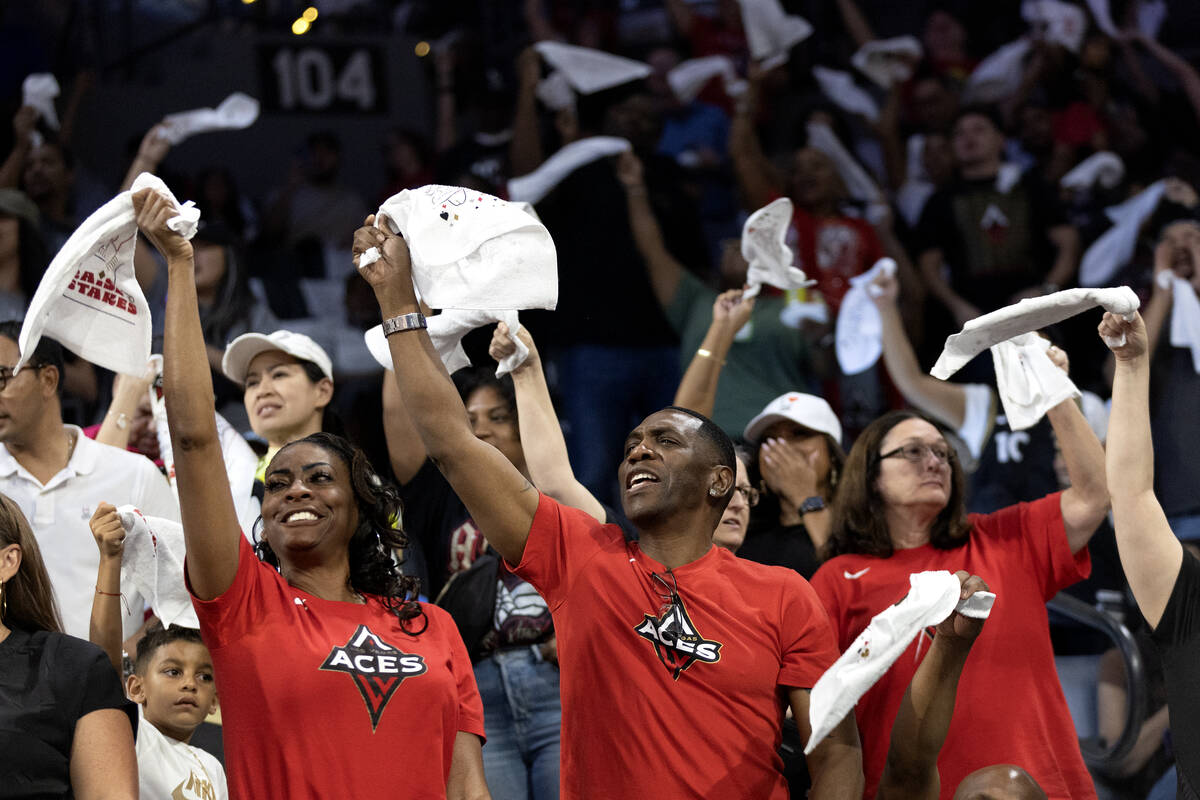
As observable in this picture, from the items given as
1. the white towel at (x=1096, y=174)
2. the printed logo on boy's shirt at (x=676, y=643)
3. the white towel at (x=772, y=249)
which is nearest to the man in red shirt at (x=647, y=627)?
the printed logo on boy's shirt at (x=676, y=643)

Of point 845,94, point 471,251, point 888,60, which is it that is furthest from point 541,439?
point 888,60

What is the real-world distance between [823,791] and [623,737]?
16.2 inches

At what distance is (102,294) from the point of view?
306 cm

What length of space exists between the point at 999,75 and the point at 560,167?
3.45 metres

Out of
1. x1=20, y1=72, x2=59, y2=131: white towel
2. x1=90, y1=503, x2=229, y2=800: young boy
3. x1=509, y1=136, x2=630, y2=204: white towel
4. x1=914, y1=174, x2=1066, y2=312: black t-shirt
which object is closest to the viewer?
x1=90, y1=503, x2=229, y2=800: young boy

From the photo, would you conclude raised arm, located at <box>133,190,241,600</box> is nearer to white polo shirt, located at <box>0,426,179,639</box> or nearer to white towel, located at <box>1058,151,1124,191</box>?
white polo shirt, located at <box>0,426,179,639</box>

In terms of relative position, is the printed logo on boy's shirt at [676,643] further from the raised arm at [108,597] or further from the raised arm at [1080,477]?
the raised arm at [1080,477]

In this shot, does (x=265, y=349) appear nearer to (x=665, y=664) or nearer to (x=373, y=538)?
(x=373, y=538)

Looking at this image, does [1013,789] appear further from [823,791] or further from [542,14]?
[542,14]

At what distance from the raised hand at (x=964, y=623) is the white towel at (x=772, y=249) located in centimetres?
185

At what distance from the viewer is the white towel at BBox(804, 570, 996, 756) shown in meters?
2.73

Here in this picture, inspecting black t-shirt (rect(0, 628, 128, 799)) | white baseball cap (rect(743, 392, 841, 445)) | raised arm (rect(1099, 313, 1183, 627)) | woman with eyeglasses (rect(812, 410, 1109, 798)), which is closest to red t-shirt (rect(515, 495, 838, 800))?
woman with eyeglasses (rect(812, 410, 1109, 798))

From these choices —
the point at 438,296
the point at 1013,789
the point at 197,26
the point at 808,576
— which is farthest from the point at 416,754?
the point at 197,26

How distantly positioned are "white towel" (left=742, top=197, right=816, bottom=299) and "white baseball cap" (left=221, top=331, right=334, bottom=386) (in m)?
1.38
